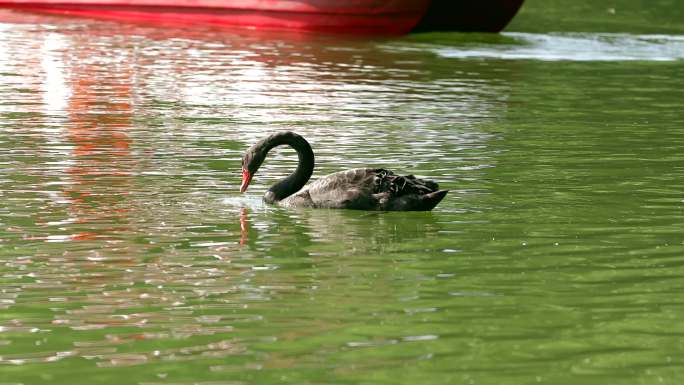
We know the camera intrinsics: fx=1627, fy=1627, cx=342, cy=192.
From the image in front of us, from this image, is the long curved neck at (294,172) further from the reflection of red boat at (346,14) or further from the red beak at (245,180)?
the reflection of red boat at (346,14)

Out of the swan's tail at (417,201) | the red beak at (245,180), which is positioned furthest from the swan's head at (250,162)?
the swan's tail at (417,201)

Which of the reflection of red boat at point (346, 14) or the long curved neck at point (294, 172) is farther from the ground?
the long curved neck at point (294, 172)

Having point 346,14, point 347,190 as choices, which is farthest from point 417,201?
point 346,14

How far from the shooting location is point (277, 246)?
38.4 feet

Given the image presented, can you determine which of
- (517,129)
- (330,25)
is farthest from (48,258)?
(330,25)

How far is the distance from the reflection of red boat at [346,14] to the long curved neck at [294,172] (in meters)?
22.9

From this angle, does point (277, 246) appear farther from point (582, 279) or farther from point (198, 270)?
point (582, 279)

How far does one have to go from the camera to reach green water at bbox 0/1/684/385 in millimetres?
8359

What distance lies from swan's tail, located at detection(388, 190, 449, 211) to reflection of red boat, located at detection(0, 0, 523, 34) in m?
23.7

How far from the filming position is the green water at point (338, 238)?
27.4ft

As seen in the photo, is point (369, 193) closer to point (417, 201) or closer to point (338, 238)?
point (417, 201)

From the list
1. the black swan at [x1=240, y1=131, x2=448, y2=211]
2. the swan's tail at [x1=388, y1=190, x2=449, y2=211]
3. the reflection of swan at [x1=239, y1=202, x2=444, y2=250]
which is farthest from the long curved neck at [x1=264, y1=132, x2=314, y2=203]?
the swan's tail at [x1=388, y1=190, x2=449, y2=211]

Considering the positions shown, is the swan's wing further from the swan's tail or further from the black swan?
the swan's tail

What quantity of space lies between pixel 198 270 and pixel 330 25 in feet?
88.1
